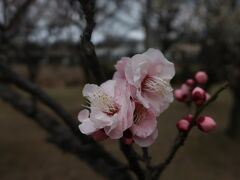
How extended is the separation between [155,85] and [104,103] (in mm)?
142

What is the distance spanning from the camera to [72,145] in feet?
10.0

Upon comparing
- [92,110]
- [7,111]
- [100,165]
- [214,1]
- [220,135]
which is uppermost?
[92,110]

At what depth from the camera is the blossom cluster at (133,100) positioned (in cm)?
112

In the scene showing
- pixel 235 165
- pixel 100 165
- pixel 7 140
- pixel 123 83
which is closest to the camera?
pixel 123 83

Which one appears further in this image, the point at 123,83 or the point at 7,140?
the point at 7,140

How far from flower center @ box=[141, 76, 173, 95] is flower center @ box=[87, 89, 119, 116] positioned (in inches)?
3.5

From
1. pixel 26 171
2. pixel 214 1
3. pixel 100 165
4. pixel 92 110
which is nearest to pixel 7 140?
pixel 26 171

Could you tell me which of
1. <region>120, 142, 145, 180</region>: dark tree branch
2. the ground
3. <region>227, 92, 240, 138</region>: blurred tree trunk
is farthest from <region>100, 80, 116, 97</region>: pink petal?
<region>227, 92, 240, 138</region>: blurred tree trunk

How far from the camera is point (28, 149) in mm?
8625

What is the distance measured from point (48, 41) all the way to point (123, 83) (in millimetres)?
5879

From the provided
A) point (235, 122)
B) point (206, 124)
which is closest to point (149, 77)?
point (206, 124)

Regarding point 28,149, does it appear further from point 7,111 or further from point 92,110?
point 92,110

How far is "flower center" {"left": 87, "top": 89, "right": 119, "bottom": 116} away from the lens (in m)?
1.15

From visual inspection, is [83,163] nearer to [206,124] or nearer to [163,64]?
[206,124]
